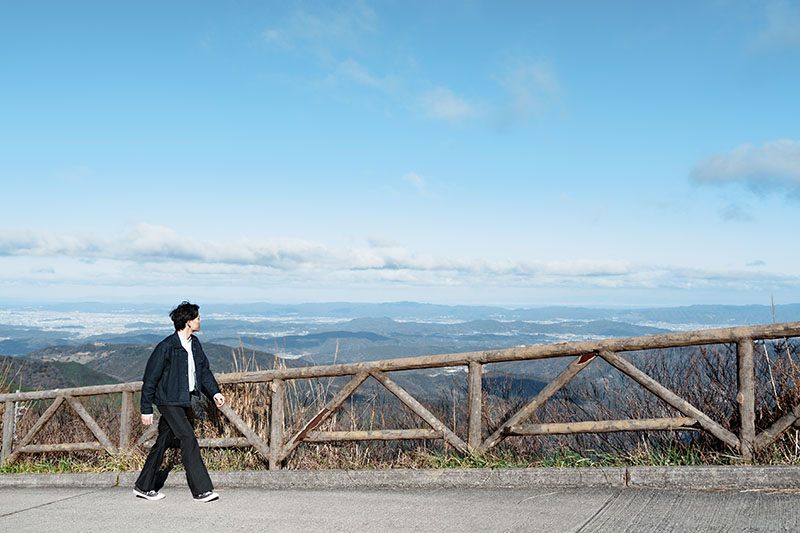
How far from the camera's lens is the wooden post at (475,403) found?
595cm

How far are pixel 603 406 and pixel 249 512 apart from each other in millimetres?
3840

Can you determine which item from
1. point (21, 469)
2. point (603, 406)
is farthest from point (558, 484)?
point (21, 469)

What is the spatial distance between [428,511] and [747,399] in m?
2.69

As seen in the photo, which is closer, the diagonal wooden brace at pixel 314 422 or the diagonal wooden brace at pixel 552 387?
the diagonal wooden brace at pixel 552 387

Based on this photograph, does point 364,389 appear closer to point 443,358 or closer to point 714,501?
point 443,358

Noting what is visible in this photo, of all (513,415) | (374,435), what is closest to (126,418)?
(374,435)

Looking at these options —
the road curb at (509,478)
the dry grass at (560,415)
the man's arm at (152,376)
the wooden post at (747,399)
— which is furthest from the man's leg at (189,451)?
the wooden post at (747,399)

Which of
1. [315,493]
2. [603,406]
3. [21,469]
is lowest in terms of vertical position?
[21,469]

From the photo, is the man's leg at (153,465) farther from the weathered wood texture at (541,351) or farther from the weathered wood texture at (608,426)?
the weathered wood texture at (608,426)

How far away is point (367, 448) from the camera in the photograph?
22.4 ft

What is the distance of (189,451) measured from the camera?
19.3ft

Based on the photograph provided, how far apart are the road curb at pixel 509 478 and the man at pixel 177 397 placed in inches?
24.9

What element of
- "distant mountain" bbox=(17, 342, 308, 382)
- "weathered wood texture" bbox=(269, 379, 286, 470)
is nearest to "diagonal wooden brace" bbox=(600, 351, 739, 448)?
"weathered wood texture" bbox=(269, 379, 286, 470)

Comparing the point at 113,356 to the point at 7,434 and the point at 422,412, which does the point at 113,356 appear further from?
the point at 422,412
